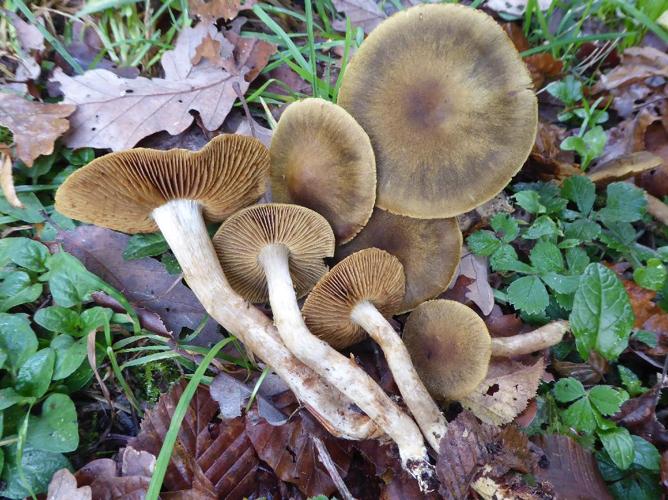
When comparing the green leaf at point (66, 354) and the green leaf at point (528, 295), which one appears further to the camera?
the green leaf at point (528, 295)

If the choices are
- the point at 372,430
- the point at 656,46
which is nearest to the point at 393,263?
the point at 372,430

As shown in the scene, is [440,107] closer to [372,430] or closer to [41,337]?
[372,430]

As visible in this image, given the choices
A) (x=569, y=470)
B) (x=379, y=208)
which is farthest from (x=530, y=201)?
(x=569, y=470)

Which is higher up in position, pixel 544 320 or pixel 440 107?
pixel 440 107

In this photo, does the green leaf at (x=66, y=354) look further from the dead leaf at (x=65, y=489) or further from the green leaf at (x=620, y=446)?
the green leaf at (x=620, y=446)

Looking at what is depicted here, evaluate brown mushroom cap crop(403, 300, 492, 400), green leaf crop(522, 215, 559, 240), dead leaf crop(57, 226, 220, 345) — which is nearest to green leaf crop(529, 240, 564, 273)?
green leaf crop(522, 215, 559, 240)

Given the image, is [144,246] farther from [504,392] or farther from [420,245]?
[504,392]

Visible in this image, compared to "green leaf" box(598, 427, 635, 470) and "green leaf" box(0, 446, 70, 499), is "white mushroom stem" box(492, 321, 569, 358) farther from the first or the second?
"green leaf" box(0, 446, 70, 499)

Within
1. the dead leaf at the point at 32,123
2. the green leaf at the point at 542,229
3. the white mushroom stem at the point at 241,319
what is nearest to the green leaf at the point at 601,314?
the green leaf at the point at 542,229
